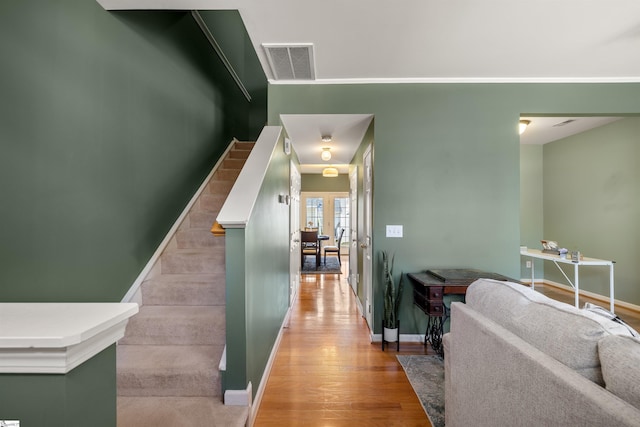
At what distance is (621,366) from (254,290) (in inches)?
65.6

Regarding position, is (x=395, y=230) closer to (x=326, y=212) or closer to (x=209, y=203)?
(x=209, y=203)

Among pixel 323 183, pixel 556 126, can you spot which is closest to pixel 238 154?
pixel 556 126

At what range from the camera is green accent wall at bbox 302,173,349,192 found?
9.23 m

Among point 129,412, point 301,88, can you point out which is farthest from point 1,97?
point 301,88

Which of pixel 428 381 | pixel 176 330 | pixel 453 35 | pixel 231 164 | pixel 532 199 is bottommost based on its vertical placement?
pixel 428 381

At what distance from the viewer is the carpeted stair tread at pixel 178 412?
1.56 metres

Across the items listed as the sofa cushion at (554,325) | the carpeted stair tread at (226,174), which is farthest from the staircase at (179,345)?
the sofa cushion at (554,325)

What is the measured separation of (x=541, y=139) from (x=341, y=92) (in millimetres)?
4301

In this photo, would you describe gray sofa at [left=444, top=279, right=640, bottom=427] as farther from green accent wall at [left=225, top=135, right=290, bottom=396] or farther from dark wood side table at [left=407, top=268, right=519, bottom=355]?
green accent wall at [left=225, top=135, right=290, bottom=396]

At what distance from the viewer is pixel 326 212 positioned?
30.7 feet

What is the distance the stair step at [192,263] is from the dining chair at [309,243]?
4.01m

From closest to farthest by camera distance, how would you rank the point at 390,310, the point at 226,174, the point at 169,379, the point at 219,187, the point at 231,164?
the point at 169,379
the point at 390,310
the point at 219,187
the point at 226,174
the point at 231,164

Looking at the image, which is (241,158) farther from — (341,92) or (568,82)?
(568,82)

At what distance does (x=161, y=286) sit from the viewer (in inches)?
91.7
